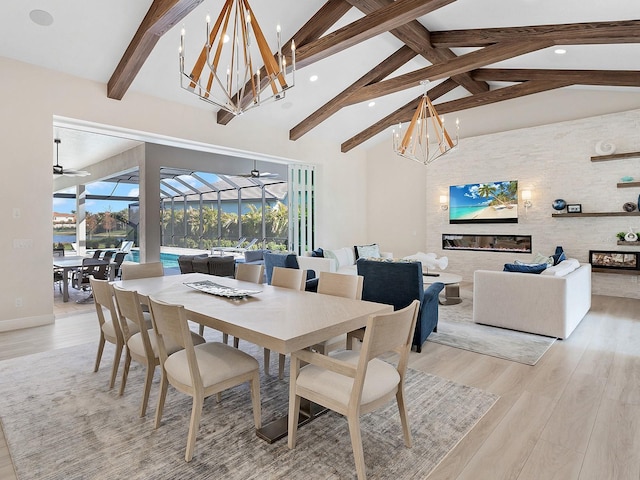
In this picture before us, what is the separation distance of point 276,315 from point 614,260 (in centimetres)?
672

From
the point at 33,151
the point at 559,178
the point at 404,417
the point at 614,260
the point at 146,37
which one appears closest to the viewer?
the point at 404,417

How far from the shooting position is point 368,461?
201 centimetres

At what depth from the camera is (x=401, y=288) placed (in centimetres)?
380

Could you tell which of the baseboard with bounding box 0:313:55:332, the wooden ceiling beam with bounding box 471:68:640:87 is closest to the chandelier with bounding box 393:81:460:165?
the wooden ceiling beam with bounding box 471:68:640:87

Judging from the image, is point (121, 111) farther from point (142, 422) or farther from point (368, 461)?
point (368, 461)

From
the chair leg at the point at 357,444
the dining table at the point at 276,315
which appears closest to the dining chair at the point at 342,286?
the dining table at the point at 276,315

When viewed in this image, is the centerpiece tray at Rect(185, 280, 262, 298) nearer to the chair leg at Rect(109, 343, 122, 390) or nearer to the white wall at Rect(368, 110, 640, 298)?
the chair leg at Rect(109, 343, 122, 390)

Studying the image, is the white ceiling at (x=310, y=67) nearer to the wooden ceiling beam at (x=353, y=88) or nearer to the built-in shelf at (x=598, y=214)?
the wooden ceiling beam at (x=353, y=88)

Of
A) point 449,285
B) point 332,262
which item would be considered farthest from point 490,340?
point 332,262

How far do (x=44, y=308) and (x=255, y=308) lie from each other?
3.95m

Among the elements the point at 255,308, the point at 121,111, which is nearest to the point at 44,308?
the point at 121,111

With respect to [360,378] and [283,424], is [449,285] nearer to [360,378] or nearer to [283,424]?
[283,424]

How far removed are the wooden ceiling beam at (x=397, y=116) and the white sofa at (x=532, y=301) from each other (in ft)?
14.9

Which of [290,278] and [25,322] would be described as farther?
[25,322]
